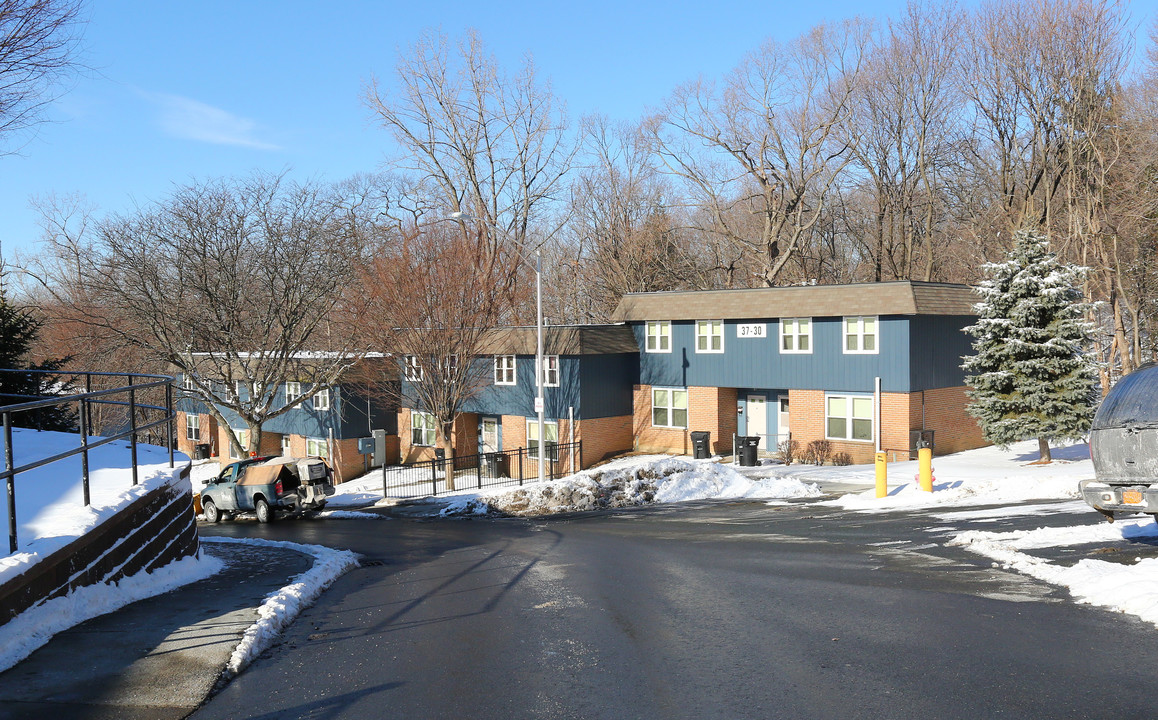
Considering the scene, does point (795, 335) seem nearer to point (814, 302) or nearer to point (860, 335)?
point (814, 302)

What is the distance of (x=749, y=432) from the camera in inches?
1438

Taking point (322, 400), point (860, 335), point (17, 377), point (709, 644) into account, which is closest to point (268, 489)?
point (17, 377)

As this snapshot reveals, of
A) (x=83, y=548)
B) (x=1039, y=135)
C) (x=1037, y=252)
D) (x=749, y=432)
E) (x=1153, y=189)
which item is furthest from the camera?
(x=1039, y=135)

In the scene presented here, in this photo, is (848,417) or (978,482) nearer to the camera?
(978,482)

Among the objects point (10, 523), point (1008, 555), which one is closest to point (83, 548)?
point (10, 523)

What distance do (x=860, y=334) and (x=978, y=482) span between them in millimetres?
11598

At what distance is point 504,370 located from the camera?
127 feet

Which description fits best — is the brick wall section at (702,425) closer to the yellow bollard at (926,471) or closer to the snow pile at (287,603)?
the yellow bollard at (926,471)

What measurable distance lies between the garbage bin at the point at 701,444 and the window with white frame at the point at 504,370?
845 centimetres

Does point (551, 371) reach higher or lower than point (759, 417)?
higher

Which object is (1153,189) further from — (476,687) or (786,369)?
(476,687)

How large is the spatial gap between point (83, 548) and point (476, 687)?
12.5ft

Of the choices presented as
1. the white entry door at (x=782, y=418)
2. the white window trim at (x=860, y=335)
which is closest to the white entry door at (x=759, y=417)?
the white entry door at (x=782, y=418)

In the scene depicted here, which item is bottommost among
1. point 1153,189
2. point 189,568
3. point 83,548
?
point 189,568
